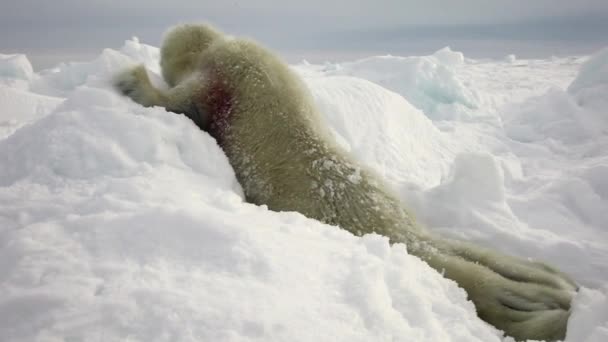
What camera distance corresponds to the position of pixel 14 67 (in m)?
12.8

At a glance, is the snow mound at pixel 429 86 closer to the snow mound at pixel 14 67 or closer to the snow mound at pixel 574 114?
the snow mound at pixel 574 114

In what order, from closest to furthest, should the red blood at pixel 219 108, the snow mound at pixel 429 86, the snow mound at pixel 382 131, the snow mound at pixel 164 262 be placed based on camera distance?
1. the snow mound at pixel 164 262
2. the red blood at pixel 219 108
3. the snow mound at pixel 382 131
4. the snow mound at pixel 429 86

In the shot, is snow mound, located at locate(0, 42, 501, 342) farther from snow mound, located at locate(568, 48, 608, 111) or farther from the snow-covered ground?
snow mound, located at locate(568, 48, 608, 111)

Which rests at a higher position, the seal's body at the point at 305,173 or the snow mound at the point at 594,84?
the snow mound at the point at 594,84

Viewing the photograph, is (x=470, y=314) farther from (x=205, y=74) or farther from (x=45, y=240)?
(x=205, y=74)

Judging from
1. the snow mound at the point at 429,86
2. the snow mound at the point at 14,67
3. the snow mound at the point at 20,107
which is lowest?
the snow mound at the point at 14,67

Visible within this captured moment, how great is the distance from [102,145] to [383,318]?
4.39 feet

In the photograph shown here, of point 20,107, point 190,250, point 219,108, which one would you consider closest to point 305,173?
point 219,108

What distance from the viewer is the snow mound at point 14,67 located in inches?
503

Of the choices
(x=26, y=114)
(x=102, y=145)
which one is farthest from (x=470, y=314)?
(x=26, y=114)

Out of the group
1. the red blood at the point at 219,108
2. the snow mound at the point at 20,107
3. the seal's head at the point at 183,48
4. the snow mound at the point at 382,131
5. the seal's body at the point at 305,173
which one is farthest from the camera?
the snow mound at the point at 20,107

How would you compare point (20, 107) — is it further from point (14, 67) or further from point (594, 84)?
point (594, 84)

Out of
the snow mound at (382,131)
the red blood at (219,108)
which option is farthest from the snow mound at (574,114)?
the red blood at (219,108)

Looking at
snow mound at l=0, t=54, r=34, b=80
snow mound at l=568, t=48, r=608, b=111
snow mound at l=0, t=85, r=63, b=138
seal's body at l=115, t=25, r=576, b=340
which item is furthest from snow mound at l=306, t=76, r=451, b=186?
snow mound at l=0, t=54, r=34, b=80
